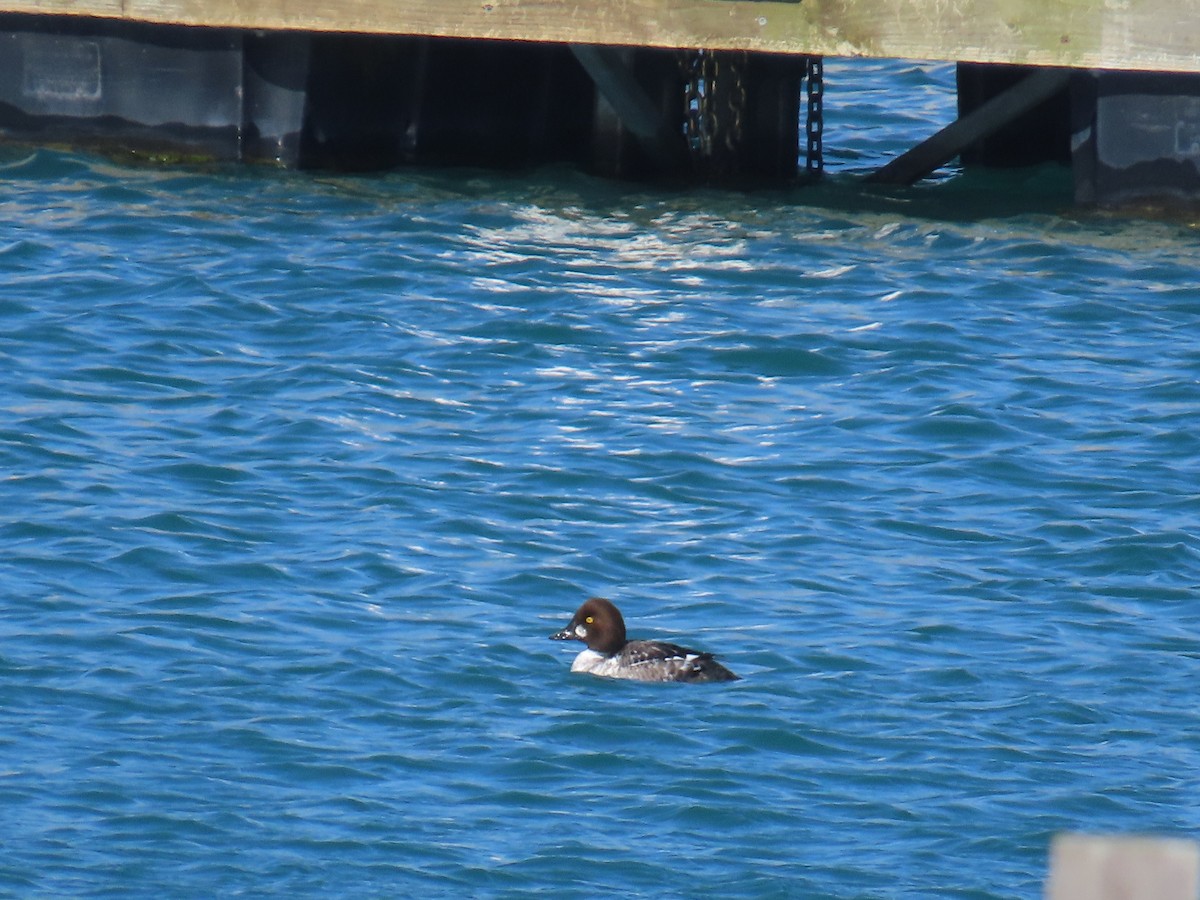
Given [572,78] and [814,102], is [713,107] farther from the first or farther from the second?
[572,78]

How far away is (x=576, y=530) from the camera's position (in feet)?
30.3

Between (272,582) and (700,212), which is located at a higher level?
(700,212)

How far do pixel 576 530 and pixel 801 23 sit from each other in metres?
4.40

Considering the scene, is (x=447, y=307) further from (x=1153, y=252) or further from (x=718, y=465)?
(x=1153, y=252)

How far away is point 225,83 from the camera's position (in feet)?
45.5

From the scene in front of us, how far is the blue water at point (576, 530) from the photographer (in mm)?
6469

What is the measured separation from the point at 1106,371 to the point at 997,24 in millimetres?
2224

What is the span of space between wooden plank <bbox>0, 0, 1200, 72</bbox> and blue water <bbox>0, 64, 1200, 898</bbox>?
124 cm

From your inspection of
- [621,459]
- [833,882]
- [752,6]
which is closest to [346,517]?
[621,459]

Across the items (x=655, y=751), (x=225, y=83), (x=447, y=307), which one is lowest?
(x=655, y=751)

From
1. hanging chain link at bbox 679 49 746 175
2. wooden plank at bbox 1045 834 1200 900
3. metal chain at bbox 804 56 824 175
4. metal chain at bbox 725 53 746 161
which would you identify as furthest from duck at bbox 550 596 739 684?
metal chain at bbox 725 53 746 161

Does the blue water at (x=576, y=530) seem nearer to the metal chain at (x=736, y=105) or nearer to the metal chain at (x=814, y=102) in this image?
the metal chain at (x=814, y=102)

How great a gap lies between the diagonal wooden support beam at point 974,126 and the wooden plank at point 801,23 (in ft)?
5.47

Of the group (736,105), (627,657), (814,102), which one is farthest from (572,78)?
(627,657)
